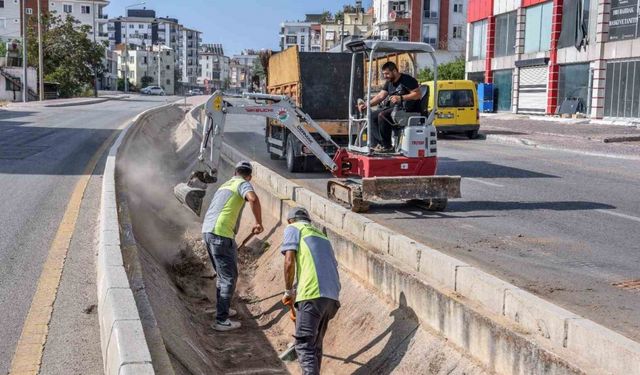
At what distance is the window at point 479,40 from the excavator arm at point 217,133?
3938 centimetres

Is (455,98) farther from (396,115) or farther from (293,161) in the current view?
(396,115)

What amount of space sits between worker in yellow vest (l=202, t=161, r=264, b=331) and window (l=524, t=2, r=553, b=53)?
117 feet

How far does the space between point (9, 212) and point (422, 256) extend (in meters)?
6.75

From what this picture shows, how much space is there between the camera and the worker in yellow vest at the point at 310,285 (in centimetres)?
649

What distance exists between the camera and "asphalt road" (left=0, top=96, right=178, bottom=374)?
5.48 metres

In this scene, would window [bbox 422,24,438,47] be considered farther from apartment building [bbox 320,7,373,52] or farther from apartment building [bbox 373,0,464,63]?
apartment building [bbox 320,7,373,52]

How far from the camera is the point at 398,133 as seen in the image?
36.5 ft

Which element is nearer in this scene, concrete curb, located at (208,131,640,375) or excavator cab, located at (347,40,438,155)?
concrete curb, located at (208,131,640,375)

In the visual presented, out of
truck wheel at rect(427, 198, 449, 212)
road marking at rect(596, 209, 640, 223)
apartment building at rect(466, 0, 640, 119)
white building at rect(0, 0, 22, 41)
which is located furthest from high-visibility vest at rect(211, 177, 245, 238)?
white building at rect(0, 0, 22, 41)

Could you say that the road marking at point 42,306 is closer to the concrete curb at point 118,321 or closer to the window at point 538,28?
the concrete curb at point 118,321

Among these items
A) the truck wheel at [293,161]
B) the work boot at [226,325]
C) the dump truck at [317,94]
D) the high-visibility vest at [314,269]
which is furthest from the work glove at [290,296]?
the truck wheel at [293,161]

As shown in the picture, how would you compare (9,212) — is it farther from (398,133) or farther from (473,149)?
(473,149)

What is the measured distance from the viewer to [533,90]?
42.6m

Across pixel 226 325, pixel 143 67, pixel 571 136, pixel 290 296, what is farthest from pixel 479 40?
pixel 143 67
